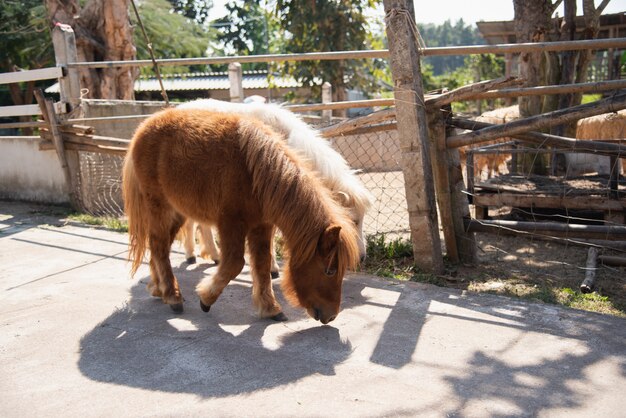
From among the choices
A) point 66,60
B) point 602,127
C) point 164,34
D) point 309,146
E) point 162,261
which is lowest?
point 162,261

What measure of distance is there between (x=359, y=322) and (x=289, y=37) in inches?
639

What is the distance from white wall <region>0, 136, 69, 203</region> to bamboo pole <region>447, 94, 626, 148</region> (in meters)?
5.95

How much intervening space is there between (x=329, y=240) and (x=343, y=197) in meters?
1.04

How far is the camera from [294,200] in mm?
3416

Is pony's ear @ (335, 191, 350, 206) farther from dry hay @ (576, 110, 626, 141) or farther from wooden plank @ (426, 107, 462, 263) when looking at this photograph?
dry hay @ (576, 110, 626, 141)

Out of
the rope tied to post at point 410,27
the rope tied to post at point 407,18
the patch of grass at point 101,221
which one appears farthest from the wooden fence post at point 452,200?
the patch of grass at point 101,221

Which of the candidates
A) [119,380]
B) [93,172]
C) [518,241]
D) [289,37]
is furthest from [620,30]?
[119,380]

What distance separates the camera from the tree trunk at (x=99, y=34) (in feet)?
39.6

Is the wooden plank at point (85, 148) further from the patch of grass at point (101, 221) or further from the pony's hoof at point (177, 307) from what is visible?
the pony's hoof at point (177, 307)

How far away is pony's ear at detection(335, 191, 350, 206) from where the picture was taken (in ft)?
13.9

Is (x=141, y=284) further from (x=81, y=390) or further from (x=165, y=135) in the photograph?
(x=81, y=390)

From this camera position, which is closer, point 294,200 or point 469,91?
point 294,200

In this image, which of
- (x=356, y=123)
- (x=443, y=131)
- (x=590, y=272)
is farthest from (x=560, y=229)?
(x=356, y=123)

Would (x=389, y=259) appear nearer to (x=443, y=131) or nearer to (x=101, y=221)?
(x=443, y=131)
